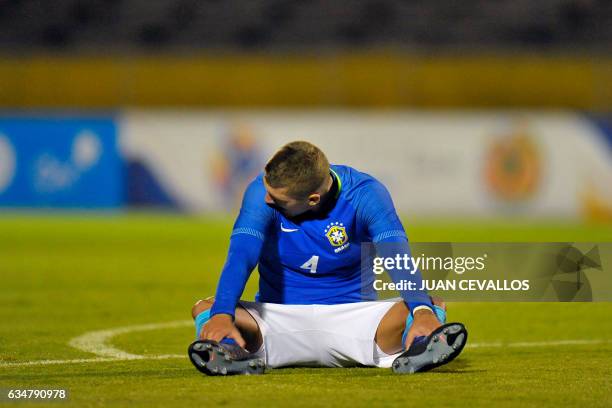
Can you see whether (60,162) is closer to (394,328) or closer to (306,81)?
(306,81)

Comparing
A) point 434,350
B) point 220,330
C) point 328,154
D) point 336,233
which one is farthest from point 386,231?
point 328,154

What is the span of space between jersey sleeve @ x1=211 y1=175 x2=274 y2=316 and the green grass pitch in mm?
391

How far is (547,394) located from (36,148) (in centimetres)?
1810

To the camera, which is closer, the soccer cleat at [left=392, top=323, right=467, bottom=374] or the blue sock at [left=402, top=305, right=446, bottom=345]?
the soccer cleat at [left=392, top=323, right=467, bottom=374]

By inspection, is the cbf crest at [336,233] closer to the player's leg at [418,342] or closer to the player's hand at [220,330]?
the player's leg at [418,342]

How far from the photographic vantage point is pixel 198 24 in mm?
26984

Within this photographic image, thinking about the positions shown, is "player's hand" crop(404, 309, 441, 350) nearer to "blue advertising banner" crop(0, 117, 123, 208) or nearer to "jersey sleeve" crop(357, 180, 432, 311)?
"jersey sleeve" crop(357, 180, 432, 311)

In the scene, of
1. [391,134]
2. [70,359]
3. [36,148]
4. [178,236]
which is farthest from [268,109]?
[70,359]

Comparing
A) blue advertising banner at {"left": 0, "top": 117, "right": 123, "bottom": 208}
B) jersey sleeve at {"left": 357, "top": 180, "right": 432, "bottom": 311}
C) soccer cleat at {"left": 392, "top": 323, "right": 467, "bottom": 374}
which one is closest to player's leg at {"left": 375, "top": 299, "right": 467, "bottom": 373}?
soccer cleat at {"left": 392, "top": 323, "right": 467, "bottom": 374}

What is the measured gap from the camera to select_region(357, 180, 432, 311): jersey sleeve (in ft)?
19.7

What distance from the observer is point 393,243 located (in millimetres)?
6098

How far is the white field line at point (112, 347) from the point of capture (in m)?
6.71

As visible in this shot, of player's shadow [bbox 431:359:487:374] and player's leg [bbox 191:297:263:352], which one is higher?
player's leg [bbox 191:297:263:352]

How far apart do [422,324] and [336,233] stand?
2.38 ft
